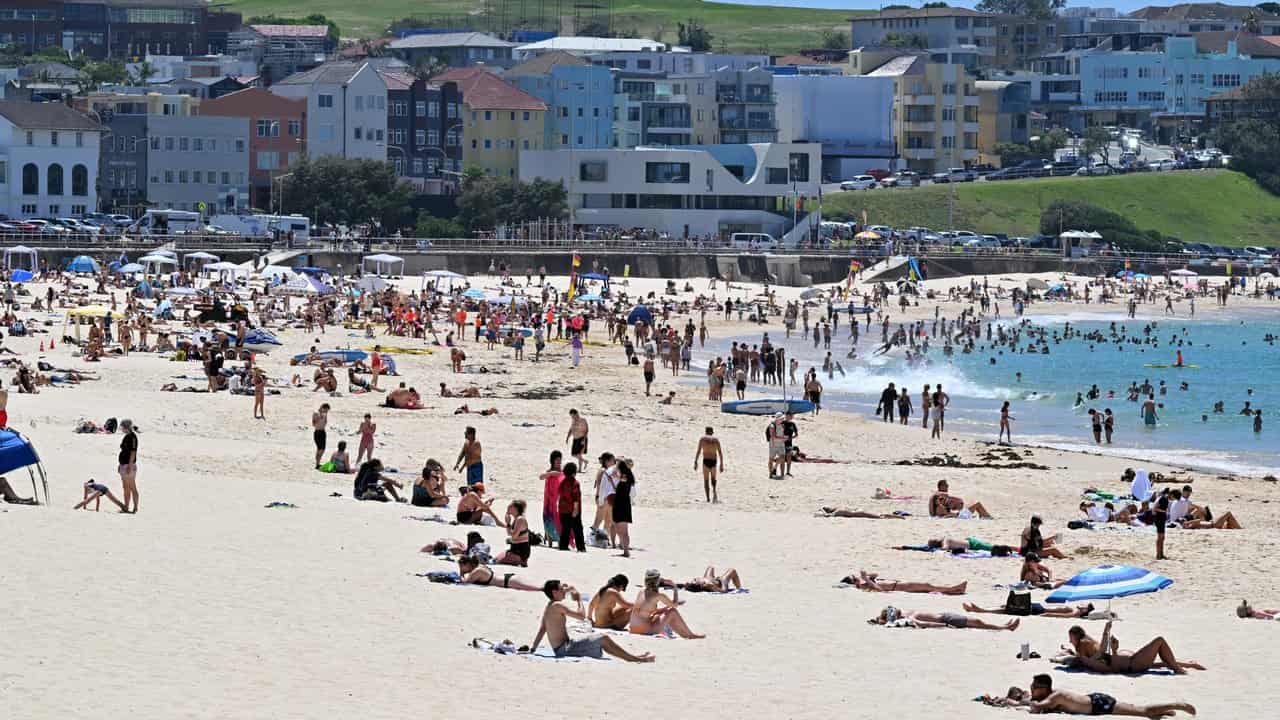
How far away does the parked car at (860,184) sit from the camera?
338ft

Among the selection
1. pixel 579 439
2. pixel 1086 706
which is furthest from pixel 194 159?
pixel 1086 706

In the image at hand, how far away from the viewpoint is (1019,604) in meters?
16.5

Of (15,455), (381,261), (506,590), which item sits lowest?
(506,590)

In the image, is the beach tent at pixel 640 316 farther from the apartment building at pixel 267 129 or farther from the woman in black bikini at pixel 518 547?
the apartment building at pixel 267 129

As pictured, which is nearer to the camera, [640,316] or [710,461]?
[710,461]

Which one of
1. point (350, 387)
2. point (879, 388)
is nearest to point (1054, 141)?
point (879, 388)

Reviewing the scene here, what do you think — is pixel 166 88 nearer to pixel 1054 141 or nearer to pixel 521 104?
pixel 521 104

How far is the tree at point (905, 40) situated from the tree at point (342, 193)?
233 feet

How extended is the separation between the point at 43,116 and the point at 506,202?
19.7 meters

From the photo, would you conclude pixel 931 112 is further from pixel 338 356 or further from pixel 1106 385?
pixel 338 356

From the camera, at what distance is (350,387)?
3356 centimetres

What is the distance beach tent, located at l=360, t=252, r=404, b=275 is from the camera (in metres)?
66.8

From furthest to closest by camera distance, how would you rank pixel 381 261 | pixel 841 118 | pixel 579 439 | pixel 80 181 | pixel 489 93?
pixel 841 118
pixel 489 93
pixel 80 181
pixel 381 261
pixel 579 439

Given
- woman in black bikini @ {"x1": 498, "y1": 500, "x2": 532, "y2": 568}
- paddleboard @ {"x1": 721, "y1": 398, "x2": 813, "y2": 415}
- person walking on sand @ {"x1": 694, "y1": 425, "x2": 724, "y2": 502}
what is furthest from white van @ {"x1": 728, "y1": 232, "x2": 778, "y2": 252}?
woman in black bikini @ {"x1": 498, "y1": 500, "x2": 532, "y2": 568}
